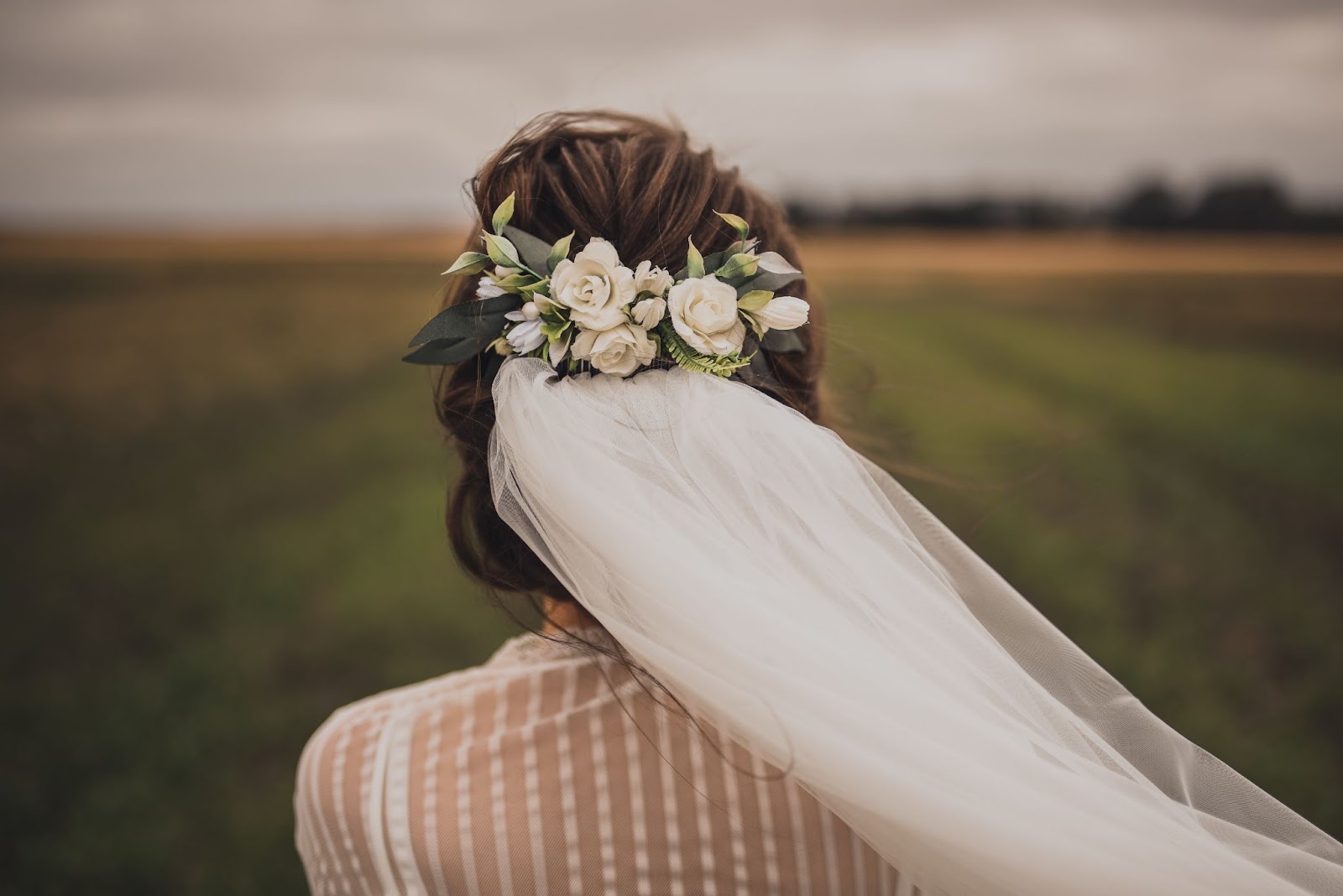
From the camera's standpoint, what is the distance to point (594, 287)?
4.72ft

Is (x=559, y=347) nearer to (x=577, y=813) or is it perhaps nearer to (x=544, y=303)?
(x=544, y=303)

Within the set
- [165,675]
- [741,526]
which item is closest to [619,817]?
[741,526]

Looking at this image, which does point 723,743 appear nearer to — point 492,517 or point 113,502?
point 492,517

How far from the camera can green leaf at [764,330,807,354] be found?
1727 mm

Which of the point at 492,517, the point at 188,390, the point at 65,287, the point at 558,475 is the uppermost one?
the point at 558,475

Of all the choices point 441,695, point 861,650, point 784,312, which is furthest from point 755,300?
point 441,695

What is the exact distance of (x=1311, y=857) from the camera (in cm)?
132

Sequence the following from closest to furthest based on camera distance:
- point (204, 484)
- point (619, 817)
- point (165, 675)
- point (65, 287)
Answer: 1. point (619, 817)
2. point (165, 675)
3. point (204, 484)
4. point (65, 287)

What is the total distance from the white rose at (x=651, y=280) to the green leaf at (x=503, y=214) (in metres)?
0.24

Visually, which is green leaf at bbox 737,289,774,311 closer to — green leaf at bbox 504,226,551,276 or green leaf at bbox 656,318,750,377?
green leaf at bbox 656,318,750,377

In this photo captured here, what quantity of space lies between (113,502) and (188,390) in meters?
5.30

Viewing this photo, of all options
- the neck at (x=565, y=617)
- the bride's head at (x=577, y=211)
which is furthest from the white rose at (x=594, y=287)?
the neck at (x=565, y=617)

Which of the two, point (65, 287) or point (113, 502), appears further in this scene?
point (65, 287)

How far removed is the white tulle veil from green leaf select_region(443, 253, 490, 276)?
203 mm
